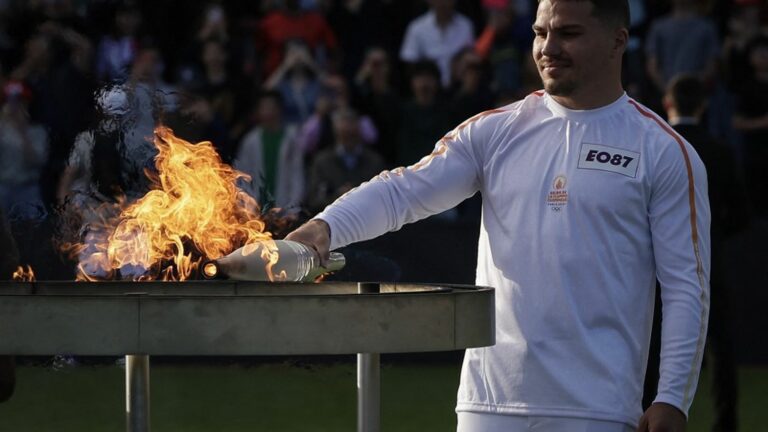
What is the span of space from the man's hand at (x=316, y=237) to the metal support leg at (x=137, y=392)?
52 centimetres

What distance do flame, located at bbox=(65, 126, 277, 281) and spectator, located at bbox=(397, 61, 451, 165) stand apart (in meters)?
8.10

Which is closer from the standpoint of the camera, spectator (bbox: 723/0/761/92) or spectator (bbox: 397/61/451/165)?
spectator (bbox: 397/61/451/165)

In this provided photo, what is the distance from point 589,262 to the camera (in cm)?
439

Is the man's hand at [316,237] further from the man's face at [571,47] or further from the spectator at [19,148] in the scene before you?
the spectator at [19,148]

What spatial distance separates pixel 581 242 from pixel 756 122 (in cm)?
930

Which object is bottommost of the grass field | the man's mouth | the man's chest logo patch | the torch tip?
the grass field

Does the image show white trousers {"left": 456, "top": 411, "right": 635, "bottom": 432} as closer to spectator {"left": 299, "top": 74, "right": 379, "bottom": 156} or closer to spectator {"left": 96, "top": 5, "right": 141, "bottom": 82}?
spectator {"left": 96, "top": 5, "right": 141, "bottom": 82}

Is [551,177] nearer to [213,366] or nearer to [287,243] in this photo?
[287,243]

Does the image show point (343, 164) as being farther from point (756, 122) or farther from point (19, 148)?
point (756, 122)

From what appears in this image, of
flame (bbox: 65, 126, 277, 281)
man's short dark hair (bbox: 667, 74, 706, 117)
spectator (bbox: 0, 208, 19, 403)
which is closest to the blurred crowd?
man's short dark hair (bbox: 667, 74, 706, 117)

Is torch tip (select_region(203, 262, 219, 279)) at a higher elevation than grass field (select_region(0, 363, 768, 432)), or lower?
higher

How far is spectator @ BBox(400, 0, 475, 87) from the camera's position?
13938mm

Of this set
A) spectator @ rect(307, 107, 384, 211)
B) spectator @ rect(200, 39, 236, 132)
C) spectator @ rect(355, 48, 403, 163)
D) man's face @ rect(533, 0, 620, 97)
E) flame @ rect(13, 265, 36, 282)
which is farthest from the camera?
spectator @ rect(355, 48, 403, 163)

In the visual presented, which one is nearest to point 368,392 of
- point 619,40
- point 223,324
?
point 223,324
